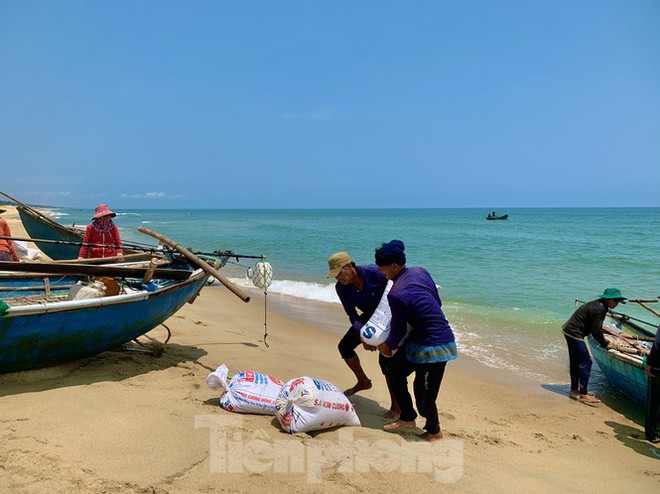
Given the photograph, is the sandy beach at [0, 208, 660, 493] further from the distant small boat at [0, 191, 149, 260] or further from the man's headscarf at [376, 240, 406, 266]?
the distant small boat at [0, 191, 149, 260]

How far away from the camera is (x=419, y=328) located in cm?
366

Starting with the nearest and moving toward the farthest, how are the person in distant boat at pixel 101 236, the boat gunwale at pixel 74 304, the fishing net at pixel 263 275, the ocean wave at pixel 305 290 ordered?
1. the boat gunwale at pixel 74 304
2. the fishing net at pixel 263 275
3. the person in distant boat at pixel 101 236
4. the ocean wave at pixel 305 290

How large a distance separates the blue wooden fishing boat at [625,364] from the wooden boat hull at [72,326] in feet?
17.8

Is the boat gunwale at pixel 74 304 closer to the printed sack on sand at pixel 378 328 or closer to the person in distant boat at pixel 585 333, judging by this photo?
the printed sack on sand at pixel 378 328

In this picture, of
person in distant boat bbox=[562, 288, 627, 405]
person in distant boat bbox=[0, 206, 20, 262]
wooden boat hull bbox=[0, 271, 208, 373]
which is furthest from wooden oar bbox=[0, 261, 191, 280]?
person in distant boat bbox=[562, 288, 627, 405]

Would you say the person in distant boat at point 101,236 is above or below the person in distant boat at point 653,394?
above

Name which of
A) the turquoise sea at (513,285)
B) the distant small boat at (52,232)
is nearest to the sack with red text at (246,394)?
the turquoise sea at (513,285)

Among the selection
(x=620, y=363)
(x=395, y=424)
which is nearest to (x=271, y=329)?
(x=395, y=424)

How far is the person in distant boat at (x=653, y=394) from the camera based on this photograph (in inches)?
180

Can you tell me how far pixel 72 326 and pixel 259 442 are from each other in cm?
221

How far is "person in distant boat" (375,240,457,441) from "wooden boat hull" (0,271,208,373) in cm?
266

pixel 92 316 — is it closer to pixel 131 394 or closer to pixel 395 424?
pixel 131 394

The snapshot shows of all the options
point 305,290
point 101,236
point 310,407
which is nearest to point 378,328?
point 310,407

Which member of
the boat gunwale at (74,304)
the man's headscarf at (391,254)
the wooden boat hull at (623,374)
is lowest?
the wooden boat hull at (623,374)
